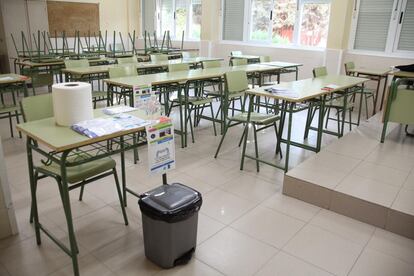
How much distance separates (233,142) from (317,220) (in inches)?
74.1

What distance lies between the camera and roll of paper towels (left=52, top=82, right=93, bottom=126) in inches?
78.4

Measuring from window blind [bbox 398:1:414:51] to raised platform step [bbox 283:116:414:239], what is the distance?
2.94 metres

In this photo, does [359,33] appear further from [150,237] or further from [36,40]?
[36,40]

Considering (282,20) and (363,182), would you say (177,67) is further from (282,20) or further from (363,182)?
(282,20)

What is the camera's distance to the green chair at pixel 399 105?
376cm

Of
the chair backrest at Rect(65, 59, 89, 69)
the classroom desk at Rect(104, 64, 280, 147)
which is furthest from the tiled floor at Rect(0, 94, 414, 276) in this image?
the chair backrest at Rect(65, 59, 89, 69)

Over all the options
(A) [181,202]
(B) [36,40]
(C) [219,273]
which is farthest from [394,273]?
(B) [36,40]

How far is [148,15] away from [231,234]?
9.20 metres

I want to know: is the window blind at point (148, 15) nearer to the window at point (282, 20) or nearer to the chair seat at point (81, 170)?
the window at point (282, 20)

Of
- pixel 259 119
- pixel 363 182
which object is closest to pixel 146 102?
pixel 259 119

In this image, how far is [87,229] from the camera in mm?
2441

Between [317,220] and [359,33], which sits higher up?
[359,33]

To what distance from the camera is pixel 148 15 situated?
10.2 metres

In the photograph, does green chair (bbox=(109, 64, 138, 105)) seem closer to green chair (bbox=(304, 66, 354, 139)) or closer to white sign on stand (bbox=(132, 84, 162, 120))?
white sign on stand (bbox=(132, 84, 162, 120))
